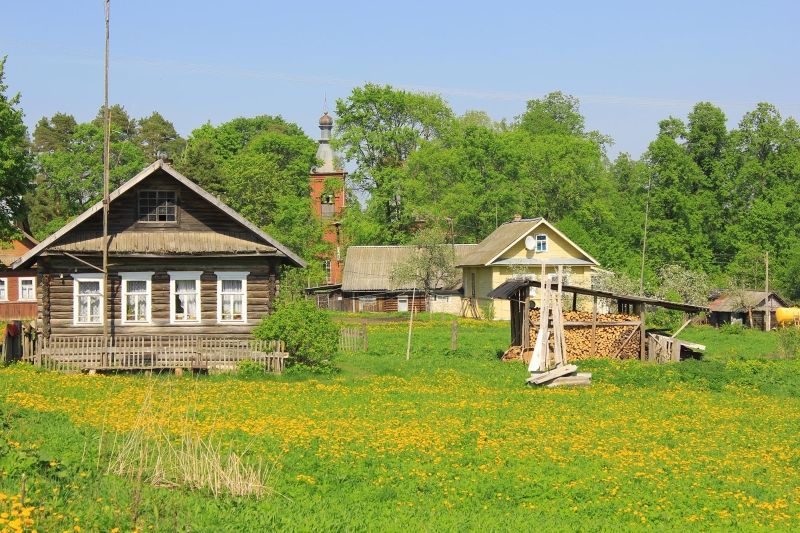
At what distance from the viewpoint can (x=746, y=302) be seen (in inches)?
2319

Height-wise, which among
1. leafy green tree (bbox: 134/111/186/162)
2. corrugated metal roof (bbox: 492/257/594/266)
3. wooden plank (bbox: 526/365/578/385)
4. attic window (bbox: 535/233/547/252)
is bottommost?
wooden plank (bbox: 526/365/578/385)

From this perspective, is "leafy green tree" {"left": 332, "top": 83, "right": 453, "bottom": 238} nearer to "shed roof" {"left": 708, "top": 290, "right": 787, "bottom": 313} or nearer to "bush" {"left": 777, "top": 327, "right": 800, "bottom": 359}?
"shed roof" {"left": 708, "top": 290, "right": 787, "bottom": 313}

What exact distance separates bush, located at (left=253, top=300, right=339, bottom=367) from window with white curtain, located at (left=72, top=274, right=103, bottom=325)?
19.7ft

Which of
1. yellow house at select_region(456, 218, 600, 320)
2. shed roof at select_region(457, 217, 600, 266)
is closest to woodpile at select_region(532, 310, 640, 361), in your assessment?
yellow house at select_region(456, 218, 600, 320)

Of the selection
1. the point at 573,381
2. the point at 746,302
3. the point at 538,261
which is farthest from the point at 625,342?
the point at 746,302

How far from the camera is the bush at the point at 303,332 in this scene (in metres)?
27.5

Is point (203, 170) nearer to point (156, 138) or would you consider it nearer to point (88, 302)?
point (156, 138)

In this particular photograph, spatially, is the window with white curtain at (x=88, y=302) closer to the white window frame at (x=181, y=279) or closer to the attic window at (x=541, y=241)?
the white window frame at (x=181, y=279)

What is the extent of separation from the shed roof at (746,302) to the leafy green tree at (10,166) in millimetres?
41604

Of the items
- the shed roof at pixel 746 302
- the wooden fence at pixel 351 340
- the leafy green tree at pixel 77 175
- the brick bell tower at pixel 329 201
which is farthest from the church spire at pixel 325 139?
the wooden fence at pixel 351 340

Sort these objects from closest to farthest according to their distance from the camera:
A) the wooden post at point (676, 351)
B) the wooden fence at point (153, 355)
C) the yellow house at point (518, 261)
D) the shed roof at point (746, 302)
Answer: the wooden fence at point (153, 355) → the wooden post at point (676, 351) → the shed roof at point (746, 302) → the yellow house at point (518, 261)

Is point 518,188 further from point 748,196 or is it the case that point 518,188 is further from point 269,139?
point 269,139

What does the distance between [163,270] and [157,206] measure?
2.17m

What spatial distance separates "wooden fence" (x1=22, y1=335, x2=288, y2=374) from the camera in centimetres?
2762
